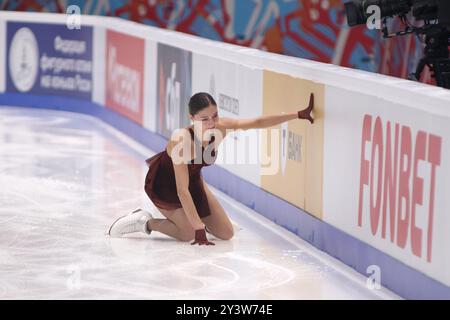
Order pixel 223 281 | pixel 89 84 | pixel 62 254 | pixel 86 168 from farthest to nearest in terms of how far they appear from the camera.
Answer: pixel 89 84, pixel 86 168, pixel 62 254, pixel 223 281

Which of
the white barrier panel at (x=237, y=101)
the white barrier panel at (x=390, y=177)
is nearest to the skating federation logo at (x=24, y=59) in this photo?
the white barrier panel at (x=237, y=101)

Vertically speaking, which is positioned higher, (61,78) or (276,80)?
(276,80)

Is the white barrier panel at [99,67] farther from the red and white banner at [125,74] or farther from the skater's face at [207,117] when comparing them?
the skater's face at [207,117]

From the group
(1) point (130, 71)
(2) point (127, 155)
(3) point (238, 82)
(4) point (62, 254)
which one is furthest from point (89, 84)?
(4) point (62, 254)

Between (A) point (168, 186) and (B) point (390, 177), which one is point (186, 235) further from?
(B) point (390, 177)

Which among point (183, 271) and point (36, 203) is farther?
point (36, 203)

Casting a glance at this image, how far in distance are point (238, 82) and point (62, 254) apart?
7.98ft

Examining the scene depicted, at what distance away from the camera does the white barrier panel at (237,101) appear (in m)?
7.65

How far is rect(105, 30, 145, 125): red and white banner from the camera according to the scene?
11.1 m

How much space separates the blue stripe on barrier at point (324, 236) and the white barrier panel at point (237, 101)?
105 mm

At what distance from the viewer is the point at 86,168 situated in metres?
9.41
